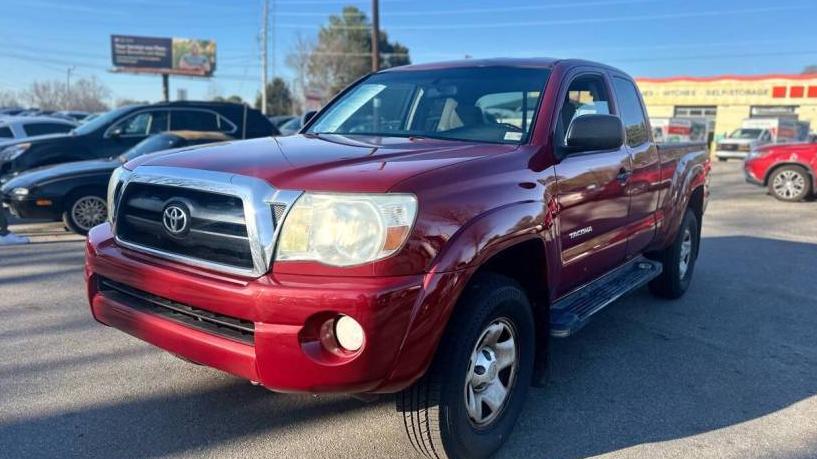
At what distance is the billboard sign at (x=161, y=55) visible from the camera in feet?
194

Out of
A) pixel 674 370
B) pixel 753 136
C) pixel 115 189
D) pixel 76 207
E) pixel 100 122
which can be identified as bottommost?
pixel 674 370

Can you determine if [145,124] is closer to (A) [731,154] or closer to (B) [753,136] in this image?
(A) [731,154]

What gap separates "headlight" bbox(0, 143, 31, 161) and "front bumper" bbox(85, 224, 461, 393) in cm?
849

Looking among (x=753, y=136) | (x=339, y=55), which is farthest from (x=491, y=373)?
(x=339, y=55)

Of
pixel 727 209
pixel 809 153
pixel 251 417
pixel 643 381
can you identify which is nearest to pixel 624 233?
pixel 643 381

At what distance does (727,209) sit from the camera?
40.7ft

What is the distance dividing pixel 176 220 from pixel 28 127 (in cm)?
1318

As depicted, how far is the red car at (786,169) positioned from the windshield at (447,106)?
12072mm

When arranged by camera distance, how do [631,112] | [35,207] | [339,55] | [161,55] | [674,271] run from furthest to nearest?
[161,55] < [339,55] < [35,207] < [674,271] < [631,112]

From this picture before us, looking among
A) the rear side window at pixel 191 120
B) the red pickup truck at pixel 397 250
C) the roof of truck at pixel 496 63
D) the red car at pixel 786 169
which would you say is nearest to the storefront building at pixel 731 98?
the red car at pixel 786 169

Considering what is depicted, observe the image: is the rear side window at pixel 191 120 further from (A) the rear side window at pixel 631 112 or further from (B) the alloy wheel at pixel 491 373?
(B) the alloy wheel at pixel 491 373

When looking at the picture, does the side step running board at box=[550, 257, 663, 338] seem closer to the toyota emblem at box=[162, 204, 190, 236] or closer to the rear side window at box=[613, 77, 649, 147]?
the rear side window at box=[613, 77, 649, 147]

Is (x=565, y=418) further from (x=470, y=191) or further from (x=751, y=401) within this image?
(x=470, y=191)

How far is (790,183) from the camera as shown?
13.5m
